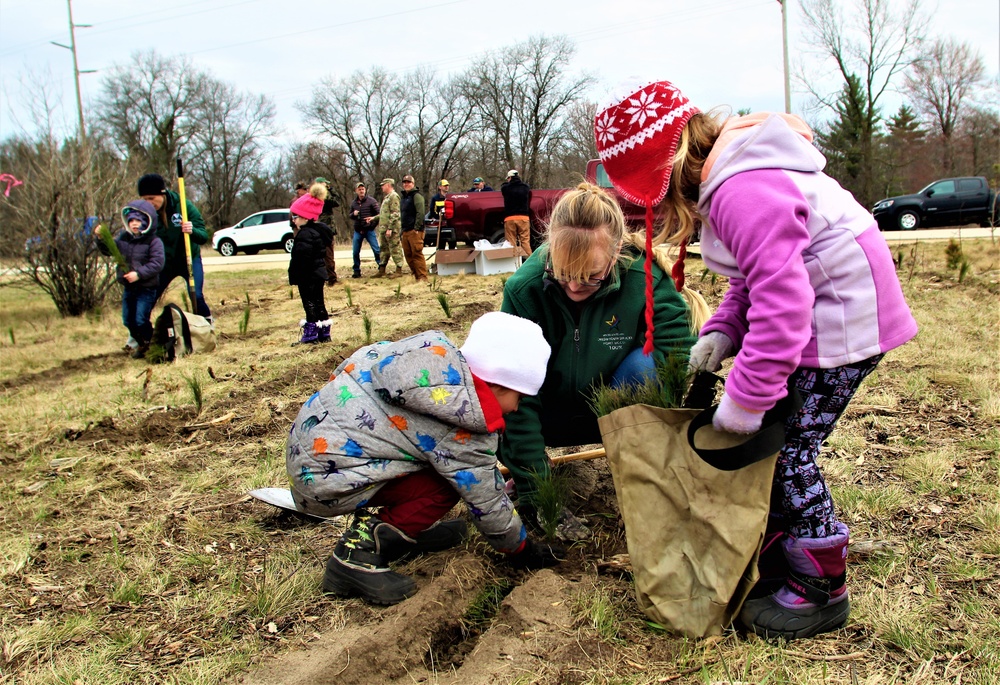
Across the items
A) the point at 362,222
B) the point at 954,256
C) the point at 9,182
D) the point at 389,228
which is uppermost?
the point at 9,182

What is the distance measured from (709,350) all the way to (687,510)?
0.49m

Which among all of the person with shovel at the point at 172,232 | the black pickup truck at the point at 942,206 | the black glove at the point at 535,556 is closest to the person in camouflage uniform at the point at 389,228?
the person with shovel at the point at 172,232

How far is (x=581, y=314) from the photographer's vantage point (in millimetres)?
2811

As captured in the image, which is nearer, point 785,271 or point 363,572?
point 785,271

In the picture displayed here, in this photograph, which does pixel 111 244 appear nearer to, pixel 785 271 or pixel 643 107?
pixel 643 107

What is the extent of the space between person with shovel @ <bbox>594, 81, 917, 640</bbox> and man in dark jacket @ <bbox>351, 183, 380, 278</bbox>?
1130 cm

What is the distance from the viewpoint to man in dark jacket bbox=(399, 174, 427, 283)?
38.1 feet

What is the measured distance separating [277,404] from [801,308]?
3.54m

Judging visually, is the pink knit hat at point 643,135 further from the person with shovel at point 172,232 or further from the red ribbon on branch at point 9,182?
the red ribbon on branch at point 9,182

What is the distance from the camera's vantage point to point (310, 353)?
6.05m

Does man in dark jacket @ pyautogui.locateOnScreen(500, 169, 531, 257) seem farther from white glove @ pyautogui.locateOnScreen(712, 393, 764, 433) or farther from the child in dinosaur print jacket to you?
white glove @ pyautogui.locateOnScreen(712, 393, 764, 433)

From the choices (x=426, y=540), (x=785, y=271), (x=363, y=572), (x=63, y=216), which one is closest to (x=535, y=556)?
(x=426, y=540)

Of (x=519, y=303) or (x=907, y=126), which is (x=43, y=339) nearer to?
(x=519, y=303)

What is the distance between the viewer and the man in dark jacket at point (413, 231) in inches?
457
